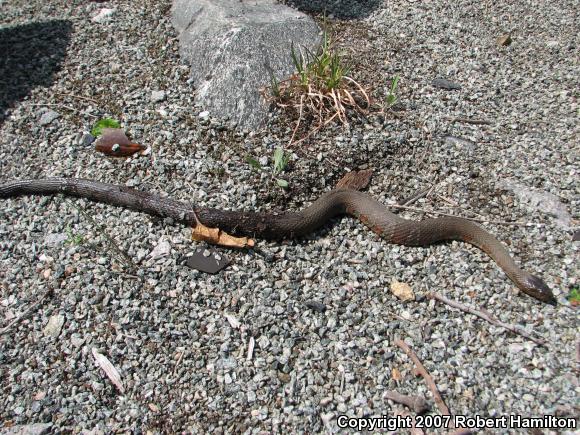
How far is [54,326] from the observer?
3781 millimetres

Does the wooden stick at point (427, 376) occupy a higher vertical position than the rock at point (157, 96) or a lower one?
lower

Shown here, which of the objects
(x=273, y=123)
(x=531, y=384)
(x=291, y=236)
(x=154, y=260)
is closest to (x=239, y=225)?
(x=291, y=236)

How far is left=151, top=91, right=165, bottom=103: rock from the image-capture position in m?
5.61

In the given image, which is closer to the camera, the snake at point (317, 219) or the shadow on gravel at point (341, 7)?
the snake at point (317, 219)

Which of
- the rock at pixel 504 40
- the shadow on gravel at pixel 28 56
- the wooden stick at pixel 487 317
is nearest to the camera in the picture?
the wooden stick at pixel 487 317

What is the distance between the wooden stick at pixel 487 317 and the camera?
3.65 metres

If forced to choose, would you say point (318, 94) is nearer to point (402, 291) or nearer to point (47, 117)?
point (402, 291)

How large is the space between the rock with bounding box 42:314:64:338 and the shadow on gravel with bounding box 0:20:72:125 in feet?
10.1

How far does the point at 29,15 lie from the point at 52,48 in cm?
144

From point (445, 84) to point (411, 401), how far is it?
408 centimetres

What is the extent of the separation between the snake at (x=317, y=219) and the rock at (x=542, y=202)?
26.6 inches

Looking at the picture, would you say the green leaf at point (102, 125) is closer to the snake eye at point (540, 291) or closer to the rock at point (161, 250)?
the rock at point (161, 250)

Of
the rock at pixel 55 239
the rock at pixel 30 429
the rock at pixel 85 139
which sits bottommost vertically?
the rock at pixel 30 429

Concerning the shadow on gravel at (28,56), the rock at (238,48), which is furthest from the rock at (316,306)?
the shadow on gravel at (28,56)
